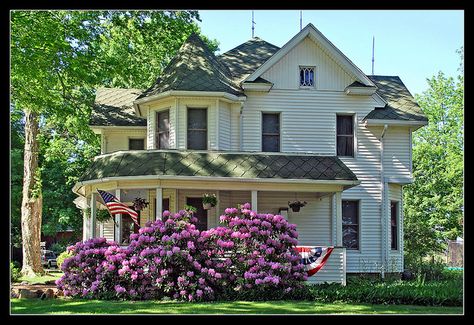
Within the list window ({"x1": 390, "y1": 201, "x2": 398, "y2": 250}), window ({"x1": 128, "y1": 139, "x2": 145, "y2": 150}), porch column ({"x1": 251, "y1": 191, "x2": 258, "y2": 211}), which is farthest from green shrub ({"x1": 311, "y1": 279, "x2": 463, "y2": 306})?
window ({"x1": 128, "y1": 139, "x2": 145, "y2": 150})

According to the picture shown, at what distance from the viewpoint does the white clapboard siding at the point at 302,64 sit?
78.4ft

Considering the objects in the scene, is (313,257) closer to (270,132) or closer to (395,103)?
(270,132)

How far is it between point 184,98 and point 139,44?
23.8 ft

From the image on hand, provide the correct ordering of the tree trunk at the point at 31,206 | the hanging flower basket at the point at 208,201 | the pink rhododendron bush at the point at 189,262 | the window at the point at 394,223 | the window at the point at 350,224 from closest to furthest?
1. the pink rhododendron bush at the point at 189,262
2. the hanging flower basket at the point at 208,201
3. the window at the point at 350,224
4. the window at the point at 394,223
5. the tree trunk at the point at 31,206

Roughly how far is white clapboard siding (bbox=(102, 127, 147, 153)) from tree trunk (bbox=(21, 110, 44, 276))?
7202 millimetres

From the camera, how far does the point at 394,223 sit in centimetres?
2522

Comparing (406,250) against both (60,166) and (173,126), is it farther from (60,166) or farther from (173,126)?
(60,166)

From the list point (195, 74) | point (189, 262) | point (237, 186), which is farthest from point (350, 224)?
point (189, 262)

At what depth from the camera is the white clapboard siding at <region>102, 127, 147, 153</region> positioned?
26234mm

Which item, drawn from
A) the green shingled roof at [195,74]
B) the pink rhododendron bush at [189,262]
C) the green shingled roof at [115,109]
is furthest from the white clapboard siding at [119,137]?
the pink rhododendron bush at [189,262]

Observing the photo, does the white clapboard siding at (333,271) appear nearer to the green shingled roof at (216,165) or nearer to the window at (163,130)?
the green shingled roof at (216,165)

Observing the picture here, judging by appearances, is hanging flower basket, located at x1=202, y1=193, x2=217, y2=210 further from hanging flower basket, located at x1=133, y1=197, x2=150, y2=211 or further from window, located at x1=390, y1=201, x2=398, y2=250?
window, located at x1=390, y1=201, x2=398, y2=250

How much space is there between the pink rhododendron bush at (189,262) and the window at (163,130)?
4867 millimetres
